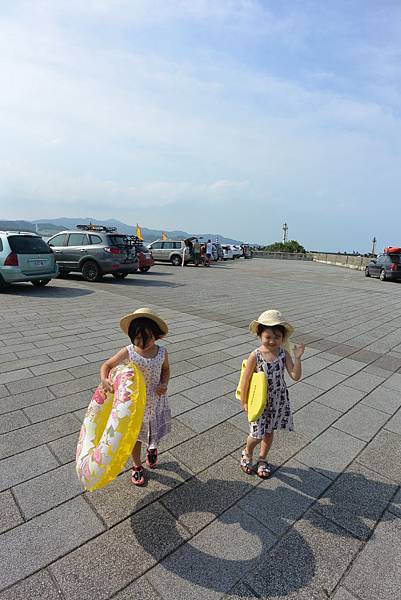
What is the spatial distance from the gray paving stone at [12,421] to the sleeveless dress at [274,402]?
2031 mm

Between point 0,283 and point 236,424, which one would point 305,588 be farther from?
point 0,283

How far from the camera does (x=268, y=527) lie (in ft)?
6.50

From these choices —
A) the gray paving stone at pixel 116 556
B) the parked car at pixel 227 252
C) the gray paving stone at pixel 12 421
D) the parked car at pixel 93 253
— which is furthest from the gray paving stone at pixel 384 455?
the parked car at pixel 227 252

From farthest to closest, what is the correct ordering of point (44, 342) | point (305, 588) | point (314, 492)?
point (44, 342) < point (314, 492) < point (305, 588)

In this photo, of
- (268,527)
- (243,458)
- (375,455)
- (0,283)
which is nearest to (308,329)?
Result: (375,455)

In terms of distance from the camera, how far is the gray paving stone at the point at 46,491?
2051 millimetres

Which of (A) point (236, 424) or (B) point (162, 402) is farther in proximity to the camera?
(A) point (236, 424)

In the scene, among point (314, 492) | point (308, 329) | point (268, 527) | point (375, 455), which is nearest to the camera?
point (268, 527)

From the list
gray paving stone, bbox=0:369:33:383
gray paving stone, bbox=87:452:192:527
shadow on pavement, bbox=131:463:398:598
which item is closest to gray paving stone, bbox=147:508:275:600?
shadow on pavement, bbox=131:463:398:598

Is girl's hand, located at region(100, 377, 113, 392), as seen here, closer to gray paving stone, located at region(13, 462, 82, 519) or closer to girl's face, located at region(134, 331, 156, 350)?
girl's face, located at region(134, 331, 156, 350)

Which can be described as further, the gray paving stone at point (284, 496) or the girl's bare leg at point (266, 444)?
the girl's bare leg at point (266, 444)

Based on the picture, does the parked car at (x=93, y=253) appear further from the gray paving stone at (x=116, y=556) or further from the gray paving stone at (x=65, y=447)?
the gray paving stone at (x=116, y=556)

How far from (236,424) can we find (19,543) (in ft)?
6.02

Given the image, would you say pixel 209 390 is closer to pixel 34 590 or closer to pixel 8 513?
pixel 8 513
